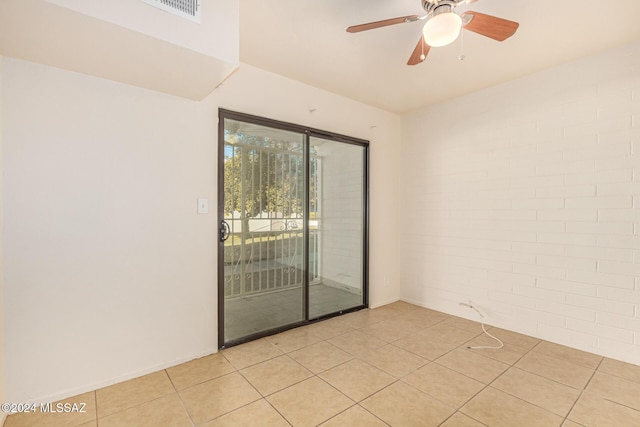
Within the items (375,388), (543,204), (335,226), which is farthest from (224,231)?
(543,204)

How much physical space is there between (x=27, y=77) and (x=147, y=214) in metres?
1.10

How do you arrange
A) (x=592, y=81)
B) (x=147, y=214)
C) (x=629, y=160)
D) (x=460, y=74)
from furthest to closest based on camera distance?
1. (x=460, y=74)
2. (x=592, y=81)
3. (x=629, y=160)
4. (x=147, y=214)

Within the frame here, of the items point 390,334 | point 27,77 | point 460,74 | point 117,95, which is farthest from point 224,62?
point 390,334

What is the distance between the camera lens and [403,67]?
2.89 meters

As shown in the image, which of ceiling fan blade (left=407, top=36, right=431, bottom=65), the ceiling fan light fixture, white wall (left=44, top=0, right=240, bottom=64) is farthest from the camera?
ceiling fan blade (left=407, top=36, right=431, bottom=65)

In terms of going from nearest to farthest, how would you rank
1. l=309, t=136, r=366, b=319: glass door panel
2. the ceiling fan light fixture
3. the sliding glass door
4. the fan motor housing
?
the ceiling fan light fixture, the fan motor housing, the sliding glass door, l=309, t=136, r=366, b=319: glass door panel

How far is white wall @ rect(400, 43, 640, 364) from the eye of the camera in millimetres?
2559

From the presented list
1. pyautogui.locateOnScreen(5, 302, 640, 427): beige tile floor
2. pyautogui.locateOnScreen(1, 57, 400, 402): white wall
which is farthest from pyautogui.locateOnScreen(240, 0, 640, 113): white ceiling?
pyautogui.locateOnScreen(5, 302, 640, 427): beige tile floor

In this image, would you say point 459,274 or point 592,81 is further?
point 459,274

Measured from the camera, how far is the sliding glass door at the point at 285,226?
2.83 metres

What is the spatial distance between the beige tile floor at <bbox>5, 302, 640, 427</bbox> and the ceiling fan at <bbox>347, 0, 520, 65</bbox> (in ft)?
7.40

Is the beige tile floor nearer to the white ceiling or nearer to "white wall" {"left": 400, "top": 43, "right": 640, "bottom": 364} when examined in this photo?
"white wall" {"left": 400, "top": 43, "right": 640, "bottom": 364}

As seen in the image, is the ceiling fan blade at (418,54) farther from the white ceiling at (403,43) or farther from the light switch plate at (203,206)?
the light switch plate at (203,206)

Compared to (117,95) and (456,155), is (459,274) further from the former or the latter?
(117,95)
